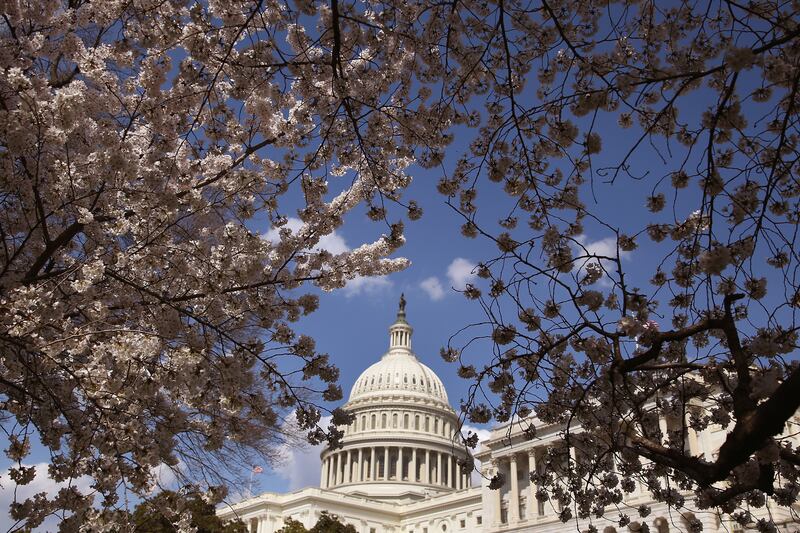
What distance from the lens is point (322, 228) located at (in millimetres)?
9883

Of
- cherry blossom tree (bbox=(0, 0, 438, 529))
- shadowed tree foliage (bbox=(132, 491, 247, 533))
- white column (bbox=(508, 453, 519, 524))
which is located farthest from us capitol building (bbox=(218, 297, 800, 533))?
cherry blossom tree (bbox=(0, 0, 438, 529))

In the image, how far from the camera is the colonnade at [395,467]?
93125 mm

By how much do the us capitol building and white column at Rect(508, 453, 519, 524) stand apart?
3.2 inches

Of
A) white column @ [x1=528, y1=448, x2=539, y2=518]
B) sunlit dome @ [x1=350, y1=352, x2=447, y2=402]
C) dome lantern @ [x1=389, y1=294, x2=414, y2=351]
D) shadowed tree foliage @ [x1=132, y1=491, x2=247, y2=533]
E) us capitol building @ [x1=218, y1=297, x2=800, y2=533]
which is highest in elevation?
dome lantern @ [x1=389, y1=294, x2=414, y2=351]

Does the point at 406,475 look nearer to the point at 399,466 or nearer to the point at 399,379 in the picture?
the point at 399,466

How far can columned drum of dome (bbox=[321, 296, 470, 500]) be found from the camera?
91938 mm

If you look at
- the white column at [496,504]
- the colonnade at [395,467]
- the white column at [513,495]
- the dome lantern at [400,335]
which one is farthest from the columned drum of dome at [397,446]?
the white column at [513,495]

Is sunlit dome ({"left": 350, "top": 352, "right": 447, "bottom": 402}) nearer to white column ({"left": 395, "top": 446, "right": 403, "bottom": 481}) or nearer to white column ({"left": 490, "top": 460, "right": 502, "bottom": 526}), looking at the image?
white column ({"left": 395, "top": 446, "right": 403, "bottom": 481})

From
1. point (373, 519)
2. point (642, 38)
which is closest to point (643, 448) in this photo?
point (642, 38)

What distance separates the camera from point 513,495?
56656 millimetres

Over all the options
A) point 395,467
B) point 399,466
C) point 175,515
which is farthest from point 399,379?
point 175,515

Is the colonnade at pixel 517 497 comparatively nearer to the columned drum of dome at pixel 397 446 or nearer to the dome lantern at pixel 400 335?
the columned drum of dome at pixel 397 446

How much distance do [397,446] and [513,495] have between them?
38812 millimetres

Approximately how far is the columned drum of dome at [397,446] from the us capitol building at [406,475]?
0.45 ft
